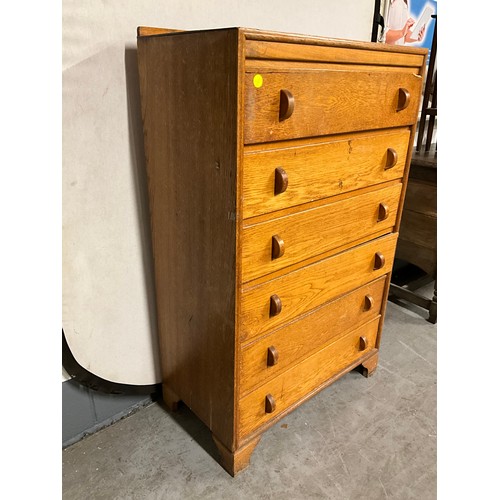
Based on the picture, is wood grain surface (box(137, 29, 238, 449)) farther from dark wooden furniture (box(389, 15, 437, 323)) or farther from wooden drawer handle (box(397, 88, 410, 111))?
dark wooden furniture (box(389, 15, 437, 323))

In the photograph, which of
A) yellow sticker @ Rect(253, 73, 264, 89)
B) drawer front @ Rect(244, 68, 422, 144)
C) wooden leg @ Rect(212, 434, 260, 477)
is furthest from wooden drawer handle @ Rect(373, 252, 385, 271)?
yellow sticker @ Rect(253, 73, 264, 89)

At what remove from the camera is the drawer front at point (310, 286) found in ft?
4.01

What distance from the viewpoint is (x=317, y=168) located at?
122 centimetres

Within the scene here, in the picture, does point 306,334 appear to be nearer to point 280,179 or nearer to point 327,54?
point 280,179

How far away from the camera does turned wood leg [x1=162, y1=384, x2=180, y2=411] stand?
1.65 m

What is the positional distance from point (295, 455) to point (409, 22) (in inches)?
86.7

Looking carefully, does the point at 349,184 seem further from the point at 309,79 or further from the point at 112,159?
the point at 112,159

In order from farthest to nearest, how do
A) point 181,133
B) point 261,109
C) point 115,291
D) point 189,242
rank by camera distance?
point 115,291
point 189,242
point 181,133
point 261,109

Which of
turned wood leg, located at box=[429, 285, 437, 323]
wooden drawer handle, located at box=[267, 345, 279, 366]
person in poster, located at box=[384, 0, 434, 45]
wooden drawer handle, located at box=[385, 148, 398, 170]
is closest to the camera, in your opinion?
wooden drawer handle, located at box=[267, 345, 279, 366]

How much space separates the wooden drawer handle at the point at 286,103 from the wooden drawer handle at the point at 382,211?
621mm

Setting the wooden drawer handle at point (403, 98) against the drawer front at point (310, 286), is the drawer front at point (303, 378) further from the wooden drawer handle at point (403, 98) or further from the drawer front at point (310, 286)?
the wooden drawer handle at point (403, 98)

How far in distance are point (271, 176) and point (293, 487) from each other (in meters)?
1.02

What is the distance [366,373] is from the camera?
6.27 feet

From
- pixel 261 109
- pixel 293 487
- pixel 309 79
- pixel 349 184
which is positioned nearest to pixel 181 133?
pixel 261 109
